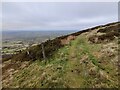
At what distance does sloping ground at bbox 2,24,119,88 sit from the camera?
71.6 feet

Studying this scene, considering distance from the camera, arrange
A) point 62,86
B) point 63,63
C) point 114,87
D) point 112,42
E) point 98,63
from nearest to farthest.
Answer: point 114,87 → point 62,86 → point 98,63 → point 63,63 → point 112,42

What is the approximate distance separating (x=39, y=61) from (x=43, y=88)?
10897 millimetres

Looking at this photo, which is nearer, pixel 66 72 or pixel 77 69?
pixel 66 72

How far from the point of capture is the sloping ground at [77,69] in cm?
2182

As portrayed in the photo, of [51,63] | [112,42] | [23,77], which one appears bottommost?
[23,77]

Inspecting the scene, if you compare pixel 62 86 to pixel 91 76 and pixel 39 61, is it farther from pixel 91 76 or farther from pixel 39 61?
pixel 39 61

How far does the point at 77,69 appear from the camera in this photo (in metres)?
25.0

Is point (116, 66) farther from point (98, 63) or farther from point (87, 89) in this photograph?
point (87, 89)

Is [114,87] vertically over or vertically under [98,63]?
under

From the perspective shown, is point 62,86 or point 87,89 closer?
point 87,89

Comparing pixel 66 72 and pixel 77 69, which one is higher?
pixel 77 69

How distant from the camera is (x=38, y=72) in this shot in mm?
28047

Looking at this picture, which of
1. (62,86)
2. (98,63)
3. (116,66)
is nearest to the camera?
(62,86)

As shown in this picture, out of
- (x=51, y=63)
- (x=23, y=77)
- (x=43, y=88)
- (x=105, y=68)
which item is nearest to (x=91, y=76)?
(x=105, y=68)
